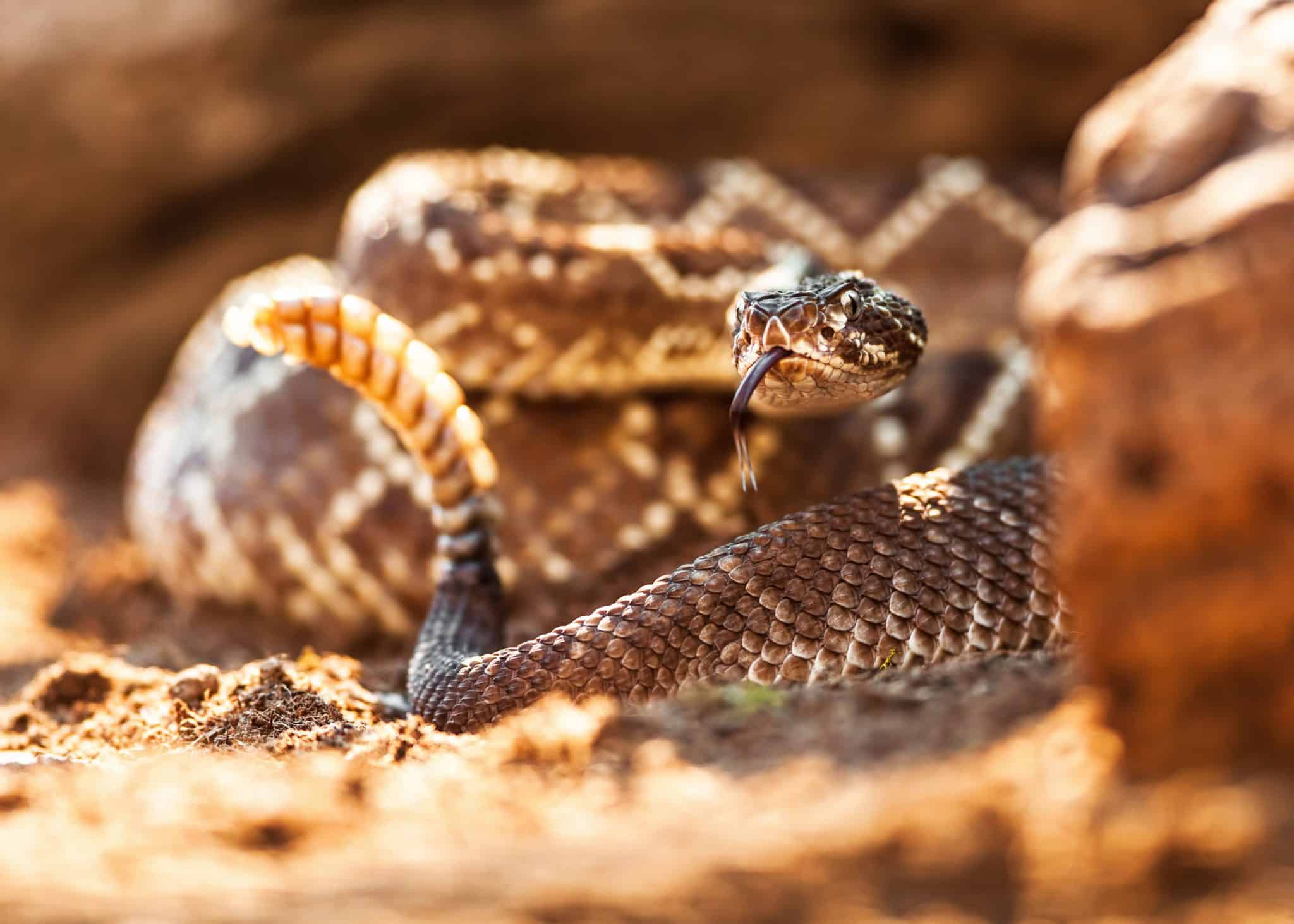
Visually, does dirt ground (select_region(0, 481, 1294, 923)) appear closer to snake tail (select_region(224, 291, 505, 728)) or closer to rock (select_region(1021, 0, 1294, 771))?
rock (select_region(1021, 0, 1294, 771))

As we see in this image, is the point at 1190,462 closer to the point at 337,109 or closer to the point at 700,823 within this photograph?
the point at 700,823

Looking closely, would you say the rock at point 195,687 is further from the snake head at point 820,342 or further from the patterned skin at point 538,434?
the snake head at point 820,342

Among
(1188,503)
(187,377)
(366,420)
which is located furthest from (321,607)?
(1188,503)

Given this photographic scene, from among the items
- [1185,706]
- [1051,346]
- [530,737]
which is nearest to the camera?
[1185,706]

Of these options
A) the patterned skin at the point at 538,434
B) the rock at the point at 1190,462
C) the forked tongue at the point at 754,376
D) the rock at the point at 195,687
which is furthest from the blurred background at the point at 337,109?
the rock at the point at 1190,462

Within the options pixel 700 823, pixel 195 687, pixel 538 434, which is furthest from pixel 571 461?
pixel 700 823

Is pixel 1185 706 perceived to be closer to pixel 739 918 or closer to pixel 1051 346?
pixel 1051 346
